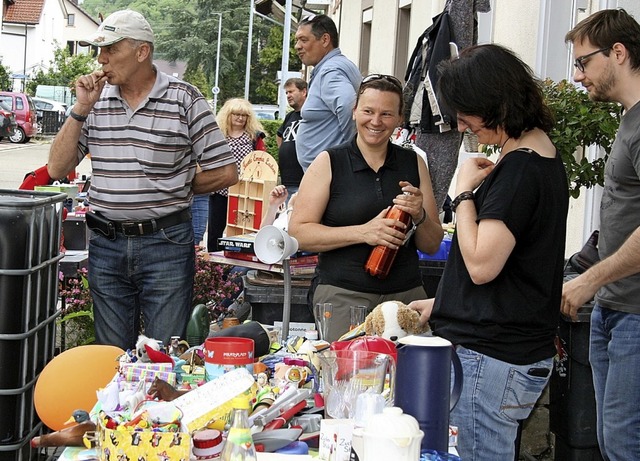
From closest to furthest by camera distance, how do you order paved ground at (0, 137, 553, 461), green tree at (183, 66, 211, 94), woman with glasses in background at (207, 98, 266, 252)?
paved ground at (0, 137, 553, 461) → woman with glasses in background at (207, 98, 266, 252) → green tree at (183, 66, 211, 94)

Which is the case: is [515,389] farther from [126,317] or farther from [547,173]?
[126,317]

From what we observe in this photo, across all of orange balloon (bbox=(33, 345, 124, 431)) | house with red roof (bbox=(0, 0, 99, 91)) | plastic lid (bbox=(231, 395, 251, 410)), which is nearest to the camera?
plastic lid (bbox=(231, 395, 251, 410))

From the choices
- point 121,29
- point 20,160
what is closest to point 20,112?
point 20,160

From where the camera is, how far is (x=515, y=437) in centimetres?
311

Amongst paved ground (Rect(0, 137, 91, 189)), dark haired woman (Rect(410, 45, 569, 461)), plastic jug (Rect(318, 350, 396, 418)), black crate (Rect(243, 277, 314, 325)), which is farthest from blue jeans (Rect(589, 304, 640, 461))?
paved ground (Rect(0, 137, 91, 189))

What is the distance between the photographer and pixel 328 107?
6277 mm

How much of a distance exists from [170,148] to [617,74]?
212 centimetres

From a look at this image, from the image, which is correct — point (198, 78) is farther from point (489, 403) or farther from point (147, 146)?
point (489, 403)

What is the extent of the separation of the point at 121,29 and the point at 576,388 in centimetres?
A: 281

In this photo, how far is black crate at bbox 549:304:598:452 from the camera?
182 inches

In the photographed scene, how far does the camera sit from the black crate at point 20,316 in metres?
3.94

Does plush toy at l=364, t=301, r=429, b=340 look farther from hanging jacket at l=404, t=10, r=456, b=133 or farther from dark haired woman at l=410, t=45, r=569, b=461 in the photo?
hanging jacket at l=404, t=10, r=456, b=133

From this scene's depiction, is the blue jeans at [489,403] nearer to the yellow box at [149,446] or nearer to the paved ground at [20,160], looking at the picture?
the yellow box at [149,446]

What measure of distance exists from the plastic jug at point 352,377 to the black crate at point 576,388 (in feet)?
7.31
